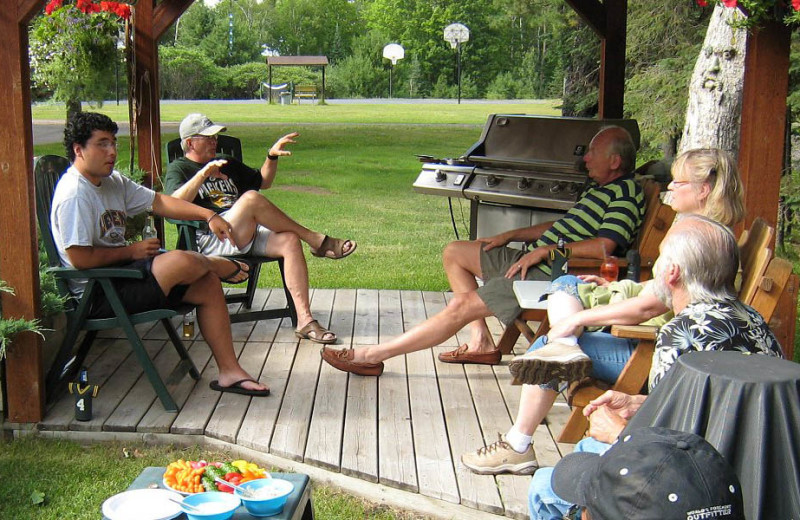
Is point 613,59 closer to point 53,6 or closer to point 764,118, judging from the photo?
point 764,118

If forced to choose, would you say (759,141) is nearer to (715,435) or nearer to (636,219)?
(636,219)

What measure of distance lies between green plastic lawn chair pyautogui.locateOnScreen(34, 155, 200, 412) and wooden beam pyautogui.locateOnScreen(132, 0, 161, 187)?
1.62m

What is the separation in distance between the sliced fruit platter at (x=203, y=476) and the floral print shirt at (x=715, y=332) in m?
1.02

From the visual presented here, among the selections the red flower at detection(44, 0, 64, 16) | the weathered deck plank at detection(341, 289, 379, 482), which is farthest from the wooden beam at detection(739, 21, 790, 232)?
the red flower at detection(44, 0, 64, 16)

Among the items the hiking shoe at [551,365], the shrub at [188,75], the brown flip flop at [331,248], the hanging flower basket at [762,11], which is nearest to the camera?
the hiking shoe at [551,365]

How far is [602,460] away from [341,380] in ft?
8.54

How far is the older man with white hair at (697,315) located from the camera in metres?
2.13

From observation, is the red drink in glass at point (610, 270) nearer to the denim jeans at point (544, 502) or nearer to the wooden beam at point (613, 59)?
the denim jeans at point (544, 502)

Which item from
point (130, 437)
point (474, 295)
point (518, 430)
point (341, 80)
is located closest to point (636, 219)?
point (474, 295)

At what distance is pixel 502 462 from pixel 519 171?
2.70 m

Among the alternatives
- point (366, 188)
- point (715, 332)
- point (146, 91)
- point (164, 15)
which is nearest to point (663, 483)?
point (715, 332)

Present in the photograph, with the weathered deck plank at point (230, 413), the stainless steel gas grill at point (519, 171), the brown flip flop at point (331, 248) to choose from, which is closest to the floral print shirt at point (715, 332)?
the weathered deck plank at point (230, 413)

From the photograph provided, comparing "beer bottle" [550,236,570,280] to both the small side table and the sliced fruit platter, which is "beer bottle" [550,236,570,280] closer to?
the small side table

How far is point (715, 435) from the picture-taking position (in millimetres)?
1687
